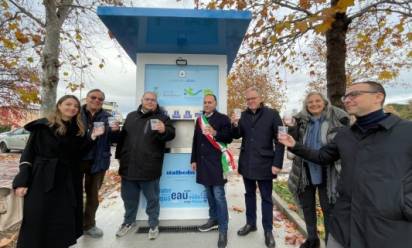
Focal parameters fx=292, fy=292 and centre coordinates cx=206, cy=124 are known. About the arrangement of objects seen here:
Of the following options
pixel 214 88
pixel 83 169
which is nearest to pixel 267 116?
pixel 214 88

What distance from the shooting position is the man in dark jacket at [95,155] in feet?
13.2

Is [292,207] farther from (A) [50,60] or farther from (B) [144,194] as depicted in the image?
(A) [50,60]

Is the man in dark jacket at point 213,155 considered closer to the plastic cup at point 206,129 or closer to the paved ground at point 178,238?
the plastic cup at point 206,129

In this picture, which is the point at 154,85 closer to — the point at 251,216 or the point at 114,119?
the point at 114,119

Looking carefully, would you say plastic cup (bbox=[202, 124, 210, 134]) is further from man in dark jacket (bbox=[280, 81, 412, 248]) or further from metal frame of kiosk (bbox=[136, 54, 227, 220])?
man in dark jacket (bbox=[280, 81, 412, 248])

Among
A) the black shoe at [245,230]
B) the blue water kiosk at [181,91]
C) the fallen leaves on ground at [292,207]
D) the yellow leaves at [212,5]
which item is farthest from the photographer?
the yellow leaves at [212,5]

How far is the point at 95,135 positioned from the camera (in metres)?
3.39

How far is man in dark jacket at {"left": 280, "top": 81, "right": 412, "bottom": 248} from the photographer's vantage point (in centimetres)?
192

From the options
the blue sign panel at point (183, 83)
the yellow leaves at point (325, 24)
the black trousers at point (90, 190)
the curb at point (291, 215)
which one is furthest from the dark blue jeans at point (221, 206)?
the yellow leaves at point (325, 24)

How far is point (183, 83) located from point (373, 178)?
3413 mm

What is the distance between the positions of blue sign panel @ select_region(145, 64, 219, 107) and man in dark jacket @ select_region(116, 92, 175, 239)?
692mm

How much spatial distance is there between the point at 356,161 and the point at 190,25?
2.65m

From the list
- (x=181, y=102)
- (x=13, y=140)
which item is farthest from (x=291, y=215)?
(x=13, y=140)

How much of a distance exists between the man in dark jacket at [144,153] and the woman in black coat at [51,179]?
83 cm
